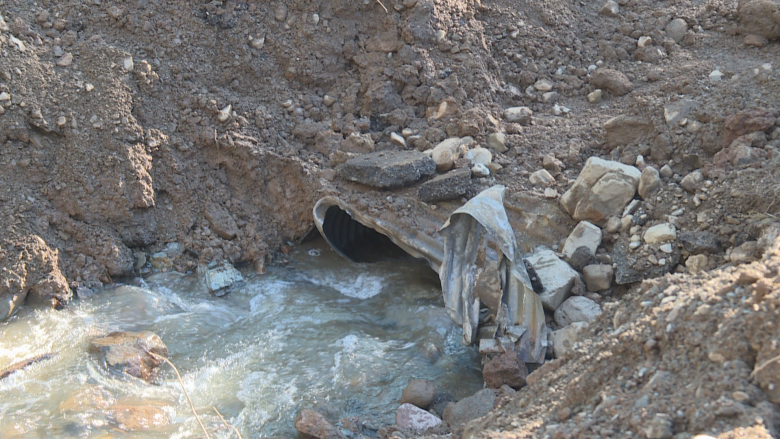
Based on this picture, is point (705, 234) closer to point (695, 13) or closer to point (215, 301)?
point (695, 13)

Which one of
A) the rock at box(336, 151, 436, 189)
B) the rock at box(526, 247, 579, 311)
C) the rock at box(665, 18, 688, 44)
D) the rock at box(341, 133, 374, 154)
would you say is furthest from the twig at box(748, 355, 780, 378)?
the rock at box(665, 18, 688, 44)

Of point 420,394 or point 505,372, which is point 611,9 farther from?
point 420,394

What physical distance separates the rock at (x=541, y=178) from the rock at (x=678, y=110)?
1038mm

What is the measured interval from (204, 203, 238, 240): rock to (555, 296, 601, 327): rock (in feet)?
10.1

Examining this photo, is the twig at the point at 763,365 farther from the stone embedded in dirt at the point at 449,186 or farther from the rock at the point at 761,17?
the rock at the point at 761,17

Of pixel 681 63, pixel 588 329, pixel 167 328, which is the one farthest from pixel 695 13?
pixel 167 328

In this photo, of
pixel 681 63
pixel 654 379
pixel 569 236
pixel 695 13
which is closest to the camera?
pixel 654 379

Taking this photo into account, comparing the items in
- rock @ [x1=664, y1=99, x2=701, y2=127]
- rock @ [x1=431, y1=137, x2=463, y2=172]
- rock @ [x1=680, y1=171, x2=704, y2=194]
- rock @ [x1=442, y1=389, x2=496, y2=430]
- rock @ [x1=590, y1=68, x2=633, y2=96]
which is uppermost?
rock @ [x1=590, y1=68, x2=633, y2=96]

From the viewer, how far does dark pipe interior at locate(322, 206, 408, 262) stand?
608cm

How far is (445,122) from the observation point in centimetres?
597

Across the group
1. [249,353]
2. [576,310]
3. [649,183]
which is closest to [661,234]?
[649,183]

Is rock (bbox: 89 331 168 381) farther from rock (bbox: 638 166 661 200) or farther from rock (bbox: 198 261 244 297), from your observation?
rock (bbox: 638 166 661 200)

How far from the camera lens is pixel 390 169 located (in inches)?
213

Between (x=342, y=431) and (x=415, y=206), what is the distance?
7.16ft
